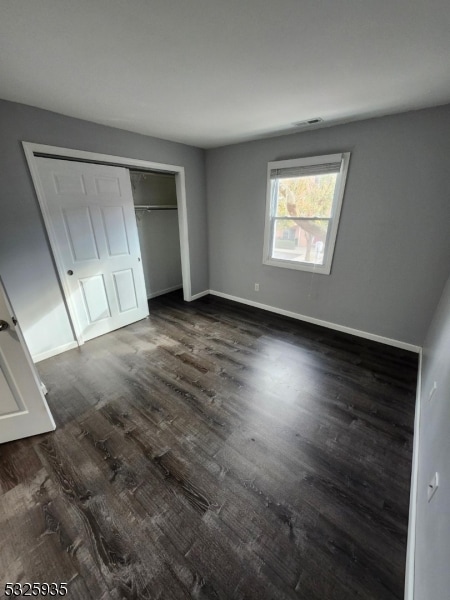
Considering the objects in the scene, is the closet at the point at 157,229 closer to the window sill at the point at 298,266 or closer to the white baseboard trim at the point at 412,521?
the window sill at the point at 298,266

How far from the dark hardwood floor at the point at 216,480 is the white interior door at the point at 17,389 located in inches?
4.5

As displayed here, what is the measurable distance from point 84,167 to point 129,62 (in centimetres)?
148

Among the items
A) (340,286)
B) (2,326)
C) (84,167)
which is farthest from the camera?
(340,286)

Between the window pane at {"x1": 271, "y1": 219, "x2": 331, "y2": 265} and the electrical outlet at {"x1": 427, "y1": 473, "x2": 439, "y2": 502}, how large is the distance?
8.20 feet

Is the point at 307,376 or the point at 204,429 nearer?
the point at 204,429

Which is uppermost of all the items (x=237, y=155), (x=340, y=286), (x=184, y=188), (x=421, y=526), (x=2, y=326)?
(x=237, y=155)

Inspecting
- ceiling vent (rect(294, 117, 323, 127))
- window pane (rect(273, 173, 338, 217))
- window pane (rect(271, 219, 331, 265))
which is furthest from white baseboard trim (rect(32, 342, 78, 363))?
ceiling vent (rect(294, 117, 323, 127))

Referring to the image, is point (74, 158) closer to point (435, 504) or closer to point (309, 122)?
point (309, 122)

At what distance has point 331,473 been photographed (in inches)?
60.0

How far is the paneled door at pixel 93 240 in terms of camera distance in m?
2.48

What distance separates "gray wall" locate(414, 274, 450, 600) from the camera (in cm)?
79

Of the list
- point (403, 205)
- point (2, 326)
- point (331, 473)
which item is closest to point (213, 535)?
point (331, 473)

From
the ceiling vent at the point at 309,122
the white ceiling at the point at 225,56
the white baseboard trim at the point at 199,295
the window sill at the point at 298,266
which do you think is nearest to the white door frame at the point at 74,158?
the white ceiling at the point at 225,56

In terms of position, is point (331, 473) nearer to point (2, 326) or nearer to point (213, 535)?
point (213, 535)
